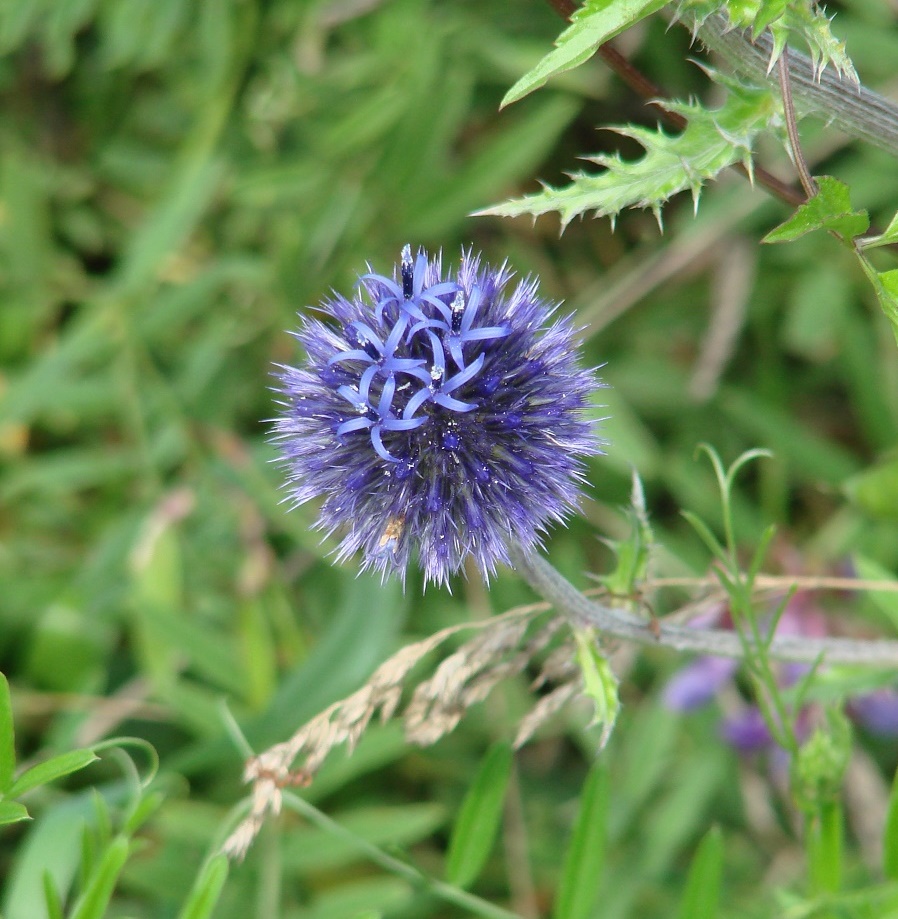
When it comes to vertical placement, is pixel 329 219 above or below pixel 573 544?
above

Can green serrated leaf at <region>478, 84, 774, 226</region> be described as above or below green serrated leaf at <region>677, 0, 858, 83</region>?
below

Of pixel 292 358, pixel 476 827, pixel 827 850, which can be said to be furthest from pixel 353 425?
pixel 292 358

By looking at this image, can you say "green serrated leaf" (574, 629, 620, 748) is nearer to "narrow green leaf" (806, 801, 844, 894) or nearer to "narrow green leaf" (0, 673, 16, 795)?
"narrow green leaf" (806, 801, 844, 894)

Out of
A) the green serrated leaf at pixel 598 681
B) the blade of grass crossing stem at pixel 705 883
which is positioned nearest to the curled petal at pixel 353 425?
the green serrated leaf at pixel 598 681

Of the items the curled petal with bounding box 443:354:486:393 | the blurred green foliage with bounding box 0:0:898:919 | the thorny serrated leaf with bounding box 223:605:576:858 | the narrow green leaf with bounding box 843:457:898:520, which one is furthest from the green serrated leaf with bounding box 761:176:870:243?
the blurred green foliage with bounding box 0:0:898:919

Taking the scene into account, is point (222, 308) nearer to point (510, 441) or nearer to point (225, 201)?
point (225, 201)

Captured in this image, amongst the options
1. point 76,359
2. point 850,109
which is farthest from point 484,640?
point 76,359

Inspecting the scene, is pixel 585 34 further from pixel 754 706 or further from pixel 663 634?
pixel 754 706

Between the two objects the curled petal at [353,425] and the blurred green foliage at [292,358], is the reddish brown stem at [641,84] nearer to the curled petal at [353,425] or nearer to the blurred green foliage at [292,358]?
the curled petal at [353,425]
